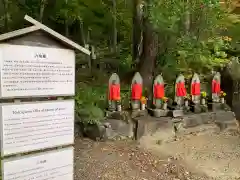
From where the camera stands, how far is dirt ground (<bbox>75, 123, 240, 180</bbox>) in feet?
15.6

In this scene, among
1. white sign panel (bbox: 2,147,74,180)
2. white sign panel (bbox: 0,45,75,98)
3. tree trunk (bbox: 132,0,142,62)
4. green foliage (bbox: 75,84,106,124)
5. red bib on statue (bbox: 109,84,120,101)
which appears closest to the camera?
white sign panel (bbox: 0,45,75,98)

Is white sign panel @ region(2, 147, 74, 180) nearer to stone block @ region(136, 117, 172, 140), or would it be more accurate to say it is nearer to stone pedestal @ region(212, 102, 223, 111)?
stone block @ region(136, 117, 172, 140)

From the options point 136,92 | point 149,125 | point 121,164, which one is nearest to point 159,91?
point 136,92

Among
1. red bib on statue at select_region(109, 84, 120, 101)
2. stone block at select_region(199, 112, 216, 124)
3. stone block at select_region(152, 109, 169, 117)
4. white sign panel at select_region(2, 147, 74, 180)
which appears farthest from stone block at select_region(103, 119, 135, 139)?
white sign panel at select_region(2, 147, 74, 180)

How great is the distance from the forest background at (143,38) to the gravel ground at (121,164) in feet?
1.89

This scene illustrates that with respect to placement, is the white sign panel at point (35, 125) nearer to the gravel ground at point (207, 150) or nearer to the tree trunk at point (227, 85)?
the gravel ground at point (207, 150)

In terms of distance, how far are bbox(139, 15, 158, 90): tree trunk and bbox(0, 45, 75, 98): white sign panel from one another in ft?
12.6

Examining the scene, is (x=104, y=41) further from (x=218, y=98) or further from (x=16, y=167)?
(x=16, y=167)

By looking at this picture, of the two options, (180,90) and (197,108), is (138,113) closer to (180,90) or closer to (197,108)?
(180,90)

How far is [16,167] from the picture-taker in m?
2.99

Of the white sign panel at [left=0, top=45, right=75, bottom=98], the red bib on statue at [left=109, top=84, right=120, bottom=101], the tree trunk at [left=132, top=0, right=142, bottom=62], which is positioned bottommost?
the red bib on statue at [left=109, top=84, right=120, bottom=101]

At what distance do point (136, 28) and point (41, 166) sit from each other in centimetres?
505

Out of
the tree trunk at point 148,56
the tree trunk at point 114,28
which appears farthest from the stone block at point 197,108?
the tree trunk at point 114,28

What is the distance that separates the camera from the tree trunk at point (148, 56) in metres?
6.95
